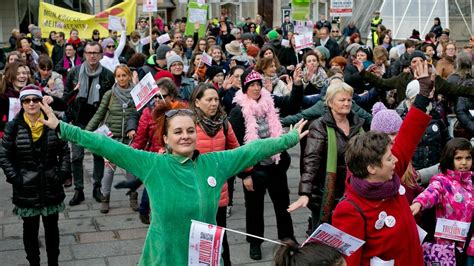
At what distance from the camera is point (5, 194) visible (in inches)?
369

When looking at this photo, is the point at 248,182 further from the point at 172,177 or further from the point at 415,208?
the point at 172,177

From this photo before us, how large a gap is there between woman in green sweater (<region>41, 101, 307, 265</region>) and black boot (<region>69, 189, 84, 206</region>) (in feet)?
15.8

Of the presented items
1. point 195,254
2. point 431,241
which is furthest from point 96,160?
point 195,254

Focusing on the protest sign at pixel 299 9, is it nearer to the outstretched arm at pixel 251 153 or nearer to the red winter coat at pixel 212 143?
the red winter coat at pixel 212 143

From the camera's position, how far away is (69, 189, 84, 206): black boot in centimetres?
869

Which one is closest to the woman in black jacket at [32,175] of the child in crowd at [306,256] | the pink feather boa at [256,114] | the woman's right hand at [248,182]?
the woman's right hand at [248,182]

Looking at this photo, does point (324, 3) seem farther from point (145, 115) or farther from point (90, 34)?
point (145, 115)

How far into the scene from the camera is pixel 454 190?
5.04 m

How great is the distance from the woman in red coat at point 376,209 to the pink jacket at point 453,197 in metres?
1.16

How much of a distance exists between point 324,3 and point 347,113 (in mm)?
34739

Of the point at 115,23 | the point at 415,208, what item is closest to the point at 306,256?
the point at 415,208

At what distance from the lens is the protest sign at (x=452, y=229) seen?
502 cm

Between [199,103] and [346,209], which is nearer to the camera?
[346,209]

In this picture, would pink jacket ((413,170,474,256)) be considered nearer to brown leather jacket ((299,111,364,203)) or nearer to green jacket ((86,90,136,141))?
brown leather jacket ((299,111,364,203))
